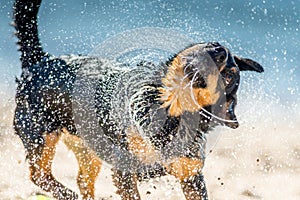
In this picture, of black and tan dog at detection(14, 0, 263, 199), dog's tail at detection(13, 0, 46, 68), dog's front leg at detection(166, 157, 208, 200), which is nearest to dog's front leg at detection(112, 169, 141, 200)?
black and tan dog at detection(14, 0, 263, 199)

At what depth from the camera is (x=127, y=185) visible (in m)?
4.57

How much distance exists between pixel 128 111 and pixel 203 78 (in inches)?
38.9

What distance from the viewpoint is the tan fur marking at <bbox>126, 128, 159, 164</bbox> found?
14.4 ft

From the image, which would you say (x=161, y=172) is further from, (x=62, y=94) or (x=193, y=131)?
(x=62, y=94)

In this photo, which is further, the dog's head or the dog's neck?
the dog's neck

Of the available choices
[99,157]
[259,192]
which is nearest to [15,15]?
[99,157]

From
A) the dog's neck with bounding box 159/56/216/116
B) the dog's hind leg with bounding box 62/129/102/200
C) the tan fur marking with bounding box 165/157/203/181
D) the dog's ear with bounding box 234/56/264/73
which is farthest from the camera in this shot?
the dog's hind leg with bounding box 62/129/102/200

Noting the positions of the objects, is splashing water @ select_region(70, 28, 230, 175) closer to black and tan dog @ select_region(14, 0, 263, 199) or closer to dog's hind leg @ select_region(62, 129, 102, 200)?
black and tan dog @ select_region(14, 0, 263, 199)

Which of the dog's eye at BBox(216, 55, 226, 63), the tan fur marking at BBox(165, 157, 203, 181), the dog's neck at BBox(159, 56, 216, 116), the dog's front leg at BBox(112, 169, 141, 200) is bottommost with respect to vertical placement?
the dog's front leg at BBox(112, 169, 141, 200)

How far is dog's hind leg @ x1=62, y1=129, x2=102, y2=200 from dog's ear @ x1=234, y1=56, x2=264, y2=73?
A: 218cm

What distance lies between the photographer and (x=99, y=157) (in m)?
5.11

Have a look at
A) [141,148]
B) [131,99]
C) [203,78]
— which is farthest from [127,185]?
[203,78]

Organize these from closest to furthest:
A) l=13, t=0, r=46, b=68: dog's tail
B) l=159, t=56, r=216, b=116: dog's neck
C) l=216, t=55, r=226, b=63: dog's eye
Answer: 1. l=216, t=55, r=226, b=63: dog's eye
2. l=159, t=56, r=216, b=116: dog's neck
3. l=13, t=0, r=46, b=68: dog's tail

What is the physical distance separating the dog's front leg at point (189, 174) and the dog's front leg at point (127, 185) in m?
0.41
